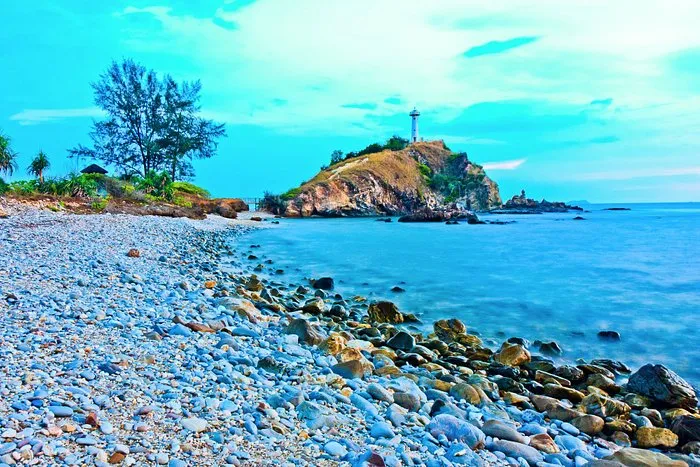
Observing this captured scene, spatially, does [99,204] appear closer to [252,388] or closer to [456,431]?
[252,388]

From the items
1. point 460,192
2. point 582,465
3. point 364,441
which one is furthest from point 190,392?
point 460,192

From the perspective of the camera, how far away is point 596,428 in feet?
14.1

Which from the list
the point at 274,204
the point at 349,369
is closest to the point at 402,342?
the point at 349,369

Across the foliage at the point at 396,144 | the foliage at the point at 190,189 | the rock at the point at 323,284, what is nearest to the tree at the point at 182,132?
the foliage at the point at 190,189

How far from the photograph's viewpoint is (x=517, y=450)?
342 centimetres

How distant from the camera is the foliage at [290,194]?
2352 inches

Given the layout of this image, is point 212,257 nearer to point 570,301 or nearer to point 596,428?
point 570,301

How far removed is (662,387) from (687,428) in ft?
3.38

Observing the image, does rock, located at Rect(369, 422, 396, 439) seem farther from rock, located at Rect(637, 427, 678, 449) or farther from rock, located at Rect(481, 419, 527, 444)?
rock, located at Rect(637, 427, 678, 449)

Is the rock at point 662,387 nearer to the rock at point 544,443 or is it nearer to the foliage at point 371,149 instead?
Answer: the rock at point 544,443

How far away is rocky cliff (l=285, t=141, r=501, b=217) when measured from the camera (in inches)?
2490

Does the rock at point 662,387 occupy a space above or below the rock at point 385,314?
below

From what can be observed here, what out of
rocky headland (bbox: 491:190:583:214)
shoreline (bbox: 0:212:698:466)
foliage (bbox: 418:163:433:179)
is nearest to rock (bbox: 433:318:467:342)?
shoreline (bbox: 0:212:698:466)

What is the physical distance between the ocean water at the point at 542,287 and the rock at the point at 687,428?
2.41 meters
